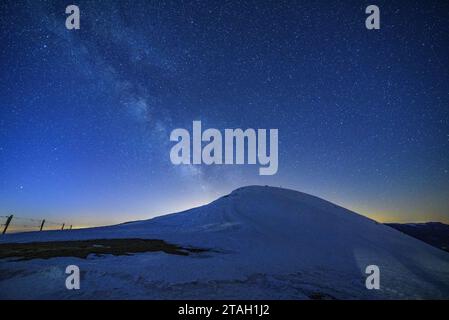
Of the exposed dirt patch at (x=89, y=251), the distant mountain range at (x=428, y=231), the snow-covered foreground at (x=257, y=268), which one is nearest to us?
the snow-covered foreground at (x=257, y=268)

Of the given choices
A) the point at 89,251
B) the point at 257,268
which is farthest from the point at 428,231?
the point at 89,251

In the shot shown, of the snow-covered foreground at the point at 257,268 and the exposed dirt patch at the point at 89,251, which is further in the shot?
the exposed dirt patch at the point at 89,251

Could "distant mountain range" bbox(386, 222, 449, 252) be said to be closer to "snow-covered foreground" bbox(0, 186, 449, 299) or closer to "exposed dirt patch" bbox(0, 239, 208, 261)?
"snow-covered foreground" bbox(0, 186, 449, 299)

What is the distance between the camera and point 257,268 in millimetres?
9703

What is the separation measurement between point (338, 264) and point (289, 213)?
11721 mm

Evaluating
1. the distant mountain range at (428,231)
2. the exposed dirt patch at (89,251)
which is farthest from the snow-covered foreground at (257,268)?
the distant mountain range at (428,231)

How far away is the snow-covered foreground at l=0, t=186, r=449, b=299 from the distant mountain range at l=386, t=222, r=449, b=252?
44.8 m

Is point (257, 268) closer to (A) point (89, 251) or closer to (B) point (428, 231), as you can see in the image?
(A) point (89, 251)

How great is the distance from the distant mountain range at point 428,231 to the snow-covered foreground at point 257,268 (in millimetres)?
44850

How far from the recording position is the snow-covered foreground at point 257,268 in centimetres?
710

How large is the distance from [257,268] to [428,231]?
224ft

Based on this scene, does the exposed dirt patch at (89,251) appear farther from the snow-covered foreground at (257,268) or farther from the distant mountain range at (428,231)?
the distant mountain range at (428,231)

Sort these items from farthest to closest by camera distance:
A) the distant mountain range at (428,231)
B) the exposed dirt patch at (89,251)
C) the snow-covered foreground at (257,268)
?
1. the distant mountain range at (428,231)
2. the exposed dirt patch at (89,251)
3. the snow-covered foreground at (257,268)
